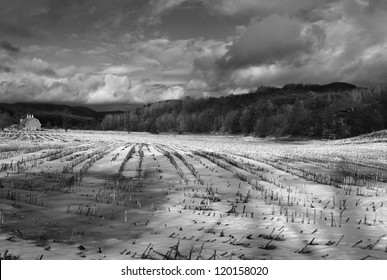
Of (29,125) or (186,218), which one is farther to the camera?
(29,125)

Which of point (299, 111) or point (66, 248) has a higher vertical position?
point (299, 111)

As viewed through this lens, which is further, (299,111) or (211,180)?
(299,111)

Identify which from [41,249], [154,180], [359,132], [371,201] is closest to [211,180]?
[154,180]

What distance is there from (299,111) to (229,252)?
14330cm

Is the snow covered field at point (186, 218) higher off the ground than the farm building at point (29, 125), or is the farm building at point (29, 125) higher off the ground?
the farm building at point (29, 125)

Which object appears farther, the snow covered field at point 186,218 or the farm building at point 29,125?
the farm building at point 29,125

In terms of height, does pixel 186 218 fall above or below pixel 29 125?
below

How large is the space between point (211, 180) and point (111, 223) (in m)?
6.95

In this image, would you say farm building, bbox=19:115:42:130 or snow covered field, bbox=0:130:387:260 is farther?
farm building, bbox=19:115:42:130

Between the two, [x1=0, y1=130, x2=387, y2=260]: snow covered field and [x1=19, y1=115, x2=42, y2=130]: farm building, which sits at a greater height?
[x1=19, y1=115, x2=42, y2=130]: farm building

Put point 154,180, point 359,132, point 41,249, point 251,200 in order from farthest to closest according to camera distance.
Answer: point 359,132 < point 154,180 < point 251,200 < point 41,249

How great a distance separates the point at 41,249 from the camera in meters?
5.74

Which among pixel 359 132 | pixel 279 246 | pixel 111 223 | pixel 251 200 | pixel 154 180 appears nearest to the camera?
pixel 279 246
